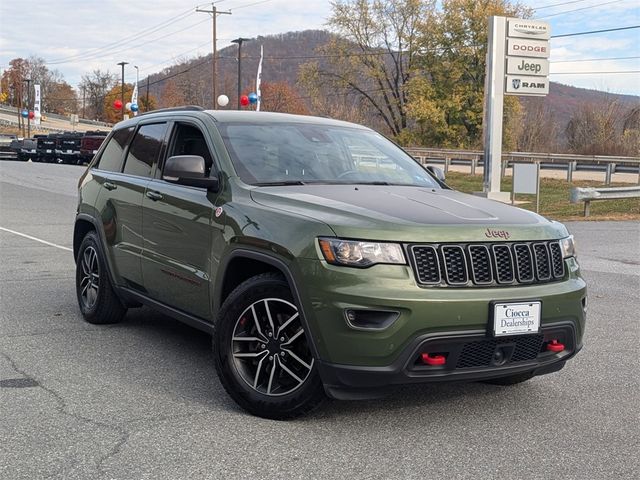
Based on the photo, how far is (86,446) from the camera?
3939 mm

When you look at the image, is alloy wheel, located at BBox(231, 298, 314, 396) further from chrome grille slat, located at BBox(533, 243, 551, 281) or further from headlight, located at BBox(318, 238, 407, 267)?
chrome grille slat, located at BBox(533, 243, 551, 281)

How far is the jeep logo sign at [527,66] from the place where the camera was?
25609 millimetres

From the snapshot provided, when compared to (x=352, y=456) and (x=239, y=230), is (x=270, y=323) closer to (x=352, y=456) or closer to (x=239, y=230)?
(x=239, y=230)

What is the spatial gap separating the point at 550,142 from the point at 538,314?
6215cm

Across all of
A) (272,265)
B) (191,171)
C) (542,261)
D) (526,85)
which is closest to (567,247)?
(542,261)

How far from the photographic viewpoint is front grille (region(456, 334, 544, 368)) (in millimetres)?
4039

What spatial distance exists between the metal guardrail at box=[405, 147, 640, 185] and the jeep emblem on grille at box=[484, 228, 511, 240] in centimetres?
2767

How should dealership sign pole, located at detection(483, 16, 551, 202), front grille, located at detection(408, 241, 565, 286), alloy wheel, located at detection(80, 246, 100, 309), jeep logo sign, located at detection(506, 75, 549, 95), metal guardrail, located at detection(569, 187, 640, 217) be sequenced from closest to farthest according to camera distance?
front grille, located at detection(408, 241, 565, 286) → alloy wheel, located at detection(80, 246, 100, 309) → metal guardrail, located at detection(569, 187, 640, 217) → dealership sign pole, located at detection(483, 16, 551, 202) → jeep logo sign, located at detection(506, 75, 549, 95)

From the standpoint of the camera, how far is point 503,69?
25.6 m

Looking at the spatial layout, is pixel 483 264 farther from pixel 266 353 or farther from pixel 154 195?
pixel 154 195

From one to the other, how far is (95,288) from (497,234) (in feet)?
12.8

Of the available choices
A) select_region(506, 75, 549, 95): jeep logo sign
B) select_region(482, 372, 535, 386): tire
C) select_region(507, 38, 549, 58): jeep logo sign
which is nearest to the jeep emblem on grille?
select_region(482, 372, 535, 386): tire

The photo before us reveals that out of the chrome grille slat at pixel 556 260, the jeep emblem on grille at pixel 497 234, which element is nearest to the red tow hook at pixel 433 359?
the jeep emblem on grille at pixel 497 234

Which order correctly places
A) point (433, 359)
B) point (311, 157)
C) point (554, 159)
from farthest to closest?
point (554, 159) < point (311, 157) < point (433, 359)
